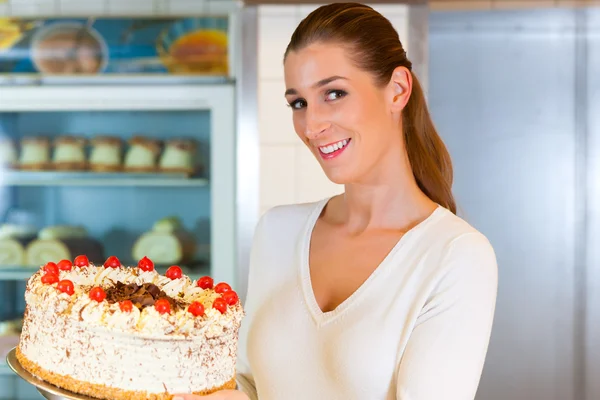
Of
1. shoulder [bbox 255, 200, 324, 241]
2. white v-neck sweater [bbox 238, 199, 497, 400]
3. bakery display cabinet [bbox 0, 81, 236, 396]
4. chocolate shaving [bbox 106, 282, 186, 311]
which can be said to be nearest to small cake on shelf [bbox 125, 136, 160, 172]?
bakery display cabinet [bbox 0, 81, 236, 396]

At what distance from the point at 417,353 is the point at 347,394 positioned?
7.0 inches

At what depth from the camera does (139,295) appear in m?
1.31

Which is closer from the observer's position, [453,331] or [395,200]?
[453,331]

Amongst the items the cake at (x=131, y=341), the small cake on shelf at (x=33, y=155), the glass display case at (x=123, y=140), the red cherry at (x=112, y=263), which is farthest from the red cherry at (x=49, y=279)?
the small cake on shelf at (x=33, y=155)

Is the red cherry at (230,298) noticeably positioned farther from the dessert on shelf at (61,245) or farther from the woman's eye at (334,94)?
the dessert on shelf at (61,245)

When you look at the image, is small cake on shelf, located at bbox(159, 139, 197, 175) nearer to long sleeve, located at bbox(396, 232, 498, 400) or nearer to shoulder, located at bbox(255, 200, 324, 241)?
shoulder, located at bbox(255, 200, 324, 241)

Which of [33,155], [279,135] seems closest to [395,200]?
[279,135]

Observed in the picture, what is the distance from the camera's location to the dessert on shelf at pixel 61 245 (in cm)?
319

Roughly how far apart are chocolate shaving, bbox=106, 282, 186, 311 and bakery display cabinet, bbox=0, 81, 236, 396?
5.58 feet

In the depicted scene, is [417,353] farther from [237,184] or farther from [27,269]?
[27,269]

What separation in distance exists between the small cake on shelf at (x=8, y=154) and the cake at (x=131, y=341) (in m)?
1.98

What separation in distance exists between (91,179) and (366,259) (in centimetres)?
185

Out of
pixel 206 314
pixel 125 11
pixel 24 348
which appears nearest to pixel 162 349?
pixel 206 314

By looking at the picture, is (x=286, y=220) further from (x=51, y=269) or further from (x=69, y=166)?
(x=69, y=166)
